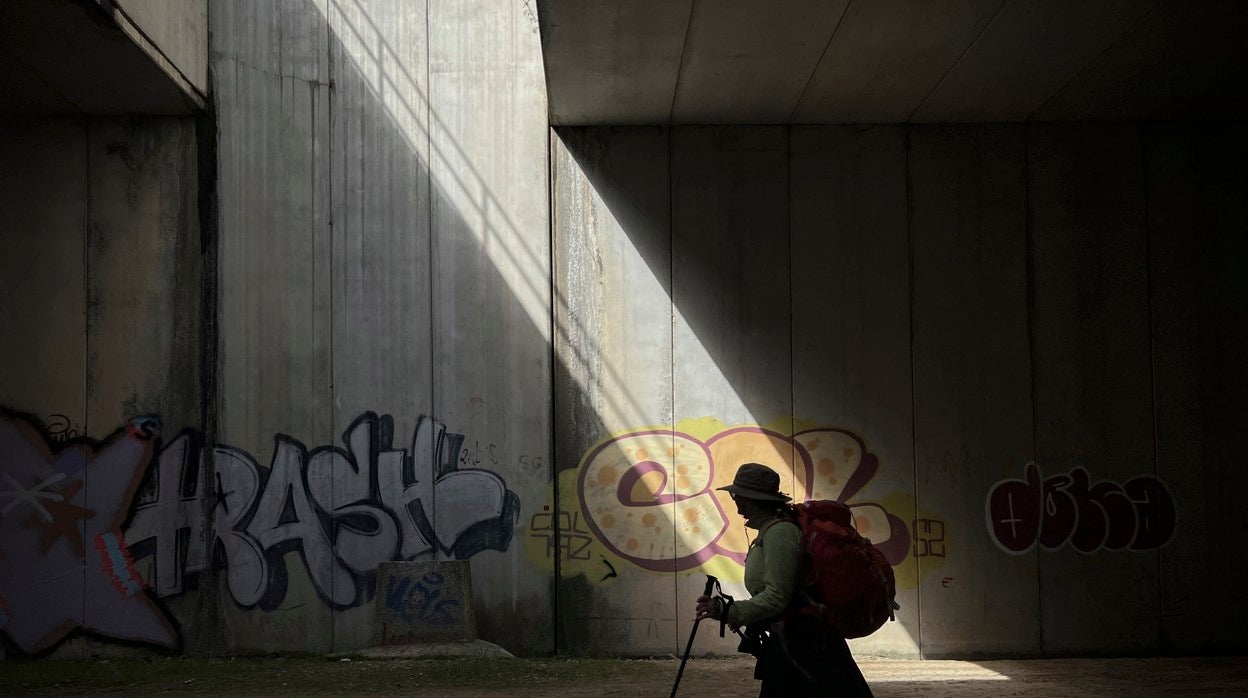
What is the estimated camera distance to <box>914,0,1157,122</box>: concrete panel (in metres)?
6.71

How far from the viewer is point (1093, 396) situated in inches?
337

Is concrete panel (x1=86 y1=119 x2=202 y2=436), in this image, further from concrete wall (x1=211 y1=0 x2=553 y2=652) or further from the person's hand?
the person's hand

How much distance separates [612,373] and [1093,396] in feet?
13.1

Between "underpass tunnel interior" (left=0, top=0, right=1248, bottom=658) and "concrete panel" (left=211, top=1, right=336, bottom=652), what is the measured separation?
3cm

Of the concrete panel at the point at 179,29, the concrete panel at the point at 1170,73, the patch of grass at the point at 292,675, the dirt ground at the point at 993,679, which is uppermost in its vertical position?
the concrete panel at the point at 179,29

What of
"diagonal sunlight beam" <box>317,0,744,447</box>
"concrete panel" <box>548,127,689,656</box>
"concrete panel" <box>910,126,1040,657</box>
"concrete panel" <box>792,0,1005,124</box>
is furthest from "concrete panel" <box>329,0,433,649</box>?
"concrete panel" <box>910,126,1040,657</box>

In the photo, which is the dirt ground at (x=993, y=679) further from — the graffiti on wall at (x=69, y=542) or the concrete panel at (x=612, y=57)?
the concrete panel at (x=612, y=57)

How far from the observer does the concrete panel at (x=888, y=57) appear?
6.69m

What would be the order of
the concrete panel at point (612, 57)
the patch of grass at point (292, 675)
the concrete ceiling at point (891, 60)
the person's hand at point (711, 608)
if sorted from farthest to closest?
the patch of grass at point (292, 675) < the concrete ceiling at point (891, 60) < the concrete panel at point (612, 57) < the person's hand at point (711, 608)

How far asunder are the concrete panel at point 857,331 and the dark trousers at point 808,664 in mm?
4599

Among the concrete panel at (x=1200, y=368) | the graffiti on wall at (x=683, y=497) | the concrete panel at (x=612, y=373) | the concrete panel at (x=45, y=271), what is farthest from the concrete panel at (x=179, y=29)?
the concrete panel at (x=1200, y=368)

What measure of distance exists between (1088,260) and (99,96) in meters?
8.15

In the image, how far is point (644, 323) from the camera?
338 inches

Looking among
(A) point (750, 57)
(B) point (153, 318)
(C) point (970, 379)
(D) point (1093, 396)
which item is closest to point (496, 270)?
(A) point (750, 57)
